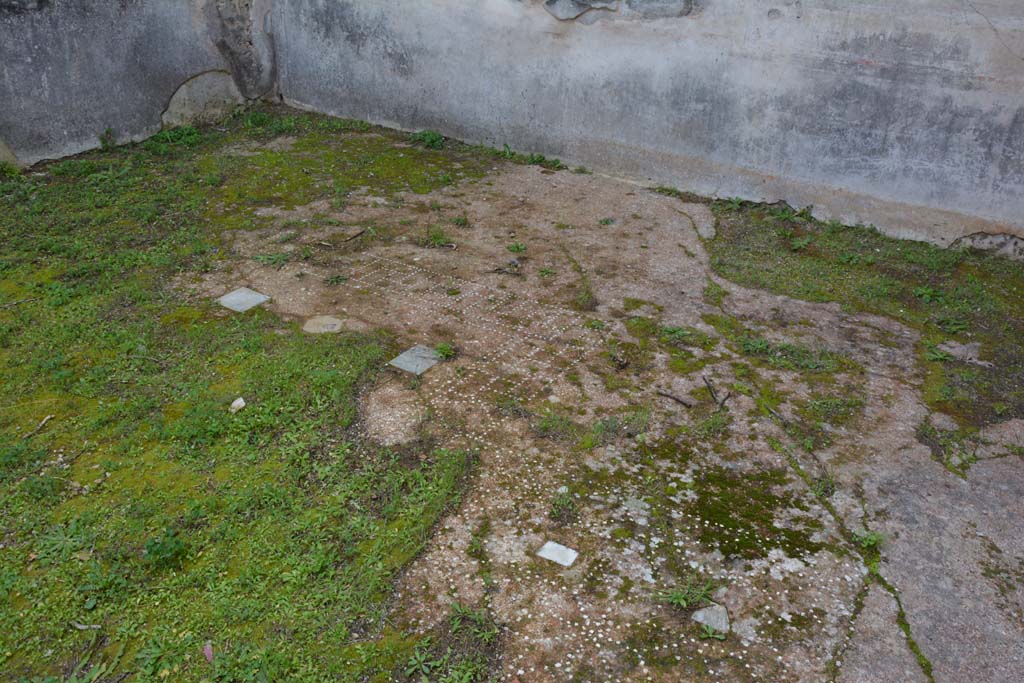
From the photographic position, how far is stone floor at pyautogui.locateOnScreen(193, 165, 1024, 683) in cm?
286

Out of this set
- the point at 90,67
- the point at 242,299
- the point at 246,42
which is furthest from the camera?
the point at 246,42

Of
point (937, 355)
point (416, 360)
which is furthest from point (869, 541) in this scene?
point (416, 360)

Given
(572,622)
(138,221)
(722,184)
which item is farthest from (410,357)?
(722,184)

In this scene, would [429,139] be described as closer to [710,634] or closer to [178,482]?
[178,482]

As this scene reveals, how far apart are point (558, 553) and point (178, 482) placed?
1.73 metres

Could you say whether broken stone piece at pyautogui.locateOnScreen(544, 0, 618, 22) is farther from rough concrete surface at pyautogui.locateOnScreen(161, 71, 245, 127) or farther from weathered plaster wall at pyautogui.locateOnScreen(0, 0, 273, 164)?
rough concrete surface at pyautogui.locateOnScreen(161, 71, 245, 127)

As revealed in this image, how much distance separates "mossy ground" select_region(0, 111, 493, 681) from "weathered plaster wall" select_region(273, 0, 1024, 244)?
3.07 meters

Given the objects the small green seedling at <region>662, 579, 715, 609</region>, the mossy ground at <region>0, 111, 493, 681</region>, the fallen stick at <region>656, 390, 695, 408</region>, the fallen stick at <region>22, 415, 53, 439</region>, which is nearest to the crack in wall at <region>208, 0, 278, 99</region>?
the mossy ground at <region>0, 111, 493, 681</region>

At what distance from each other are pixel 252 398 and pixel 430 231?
2463 mm

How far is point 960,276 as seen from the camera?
5.54 meters

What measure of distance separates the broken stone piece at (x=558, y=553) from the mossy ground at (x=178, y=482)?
48cm

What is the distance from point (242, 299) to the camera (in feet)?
16.5

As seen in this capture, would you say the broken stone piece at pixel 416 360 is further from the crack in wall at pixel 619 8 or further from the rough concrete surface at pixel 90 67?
the rough concrete surface at pixel 90 67

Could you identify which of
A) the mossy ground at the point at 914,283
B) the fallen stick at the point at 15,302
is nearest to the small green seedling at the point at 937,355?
the mossy ground at the point at 914,283
